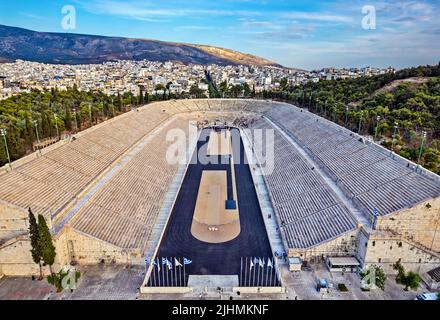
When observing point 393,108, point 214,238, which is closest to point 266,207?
point 214,238

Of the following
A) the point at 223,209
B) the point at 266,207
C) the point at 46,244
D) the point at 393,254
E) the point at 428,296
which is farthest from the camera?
the point at 223,209

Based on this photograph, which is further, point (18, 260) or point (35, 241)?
point (18, 260)

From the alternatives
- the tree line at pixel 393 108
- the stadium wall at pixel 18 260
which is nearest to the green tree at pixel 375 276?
the tree line at pixel 393 108

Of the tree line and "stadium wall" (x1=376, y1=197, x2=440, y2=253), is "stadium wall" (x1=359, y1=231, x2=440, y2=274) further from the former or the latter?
the tree line

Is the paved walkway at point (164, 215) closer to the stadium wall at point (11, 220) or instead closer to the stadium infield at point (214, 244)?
the stadium infield at point (214, 244)

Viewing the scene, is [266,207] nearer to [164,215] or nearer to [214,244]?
[214,244]

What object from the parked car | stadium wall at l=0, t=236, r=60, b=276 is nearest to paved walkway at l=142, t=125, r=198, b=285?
stadium wall at l=0, t=236, r=60, b=276
